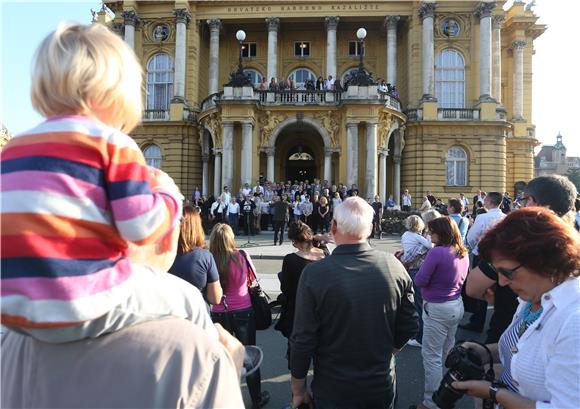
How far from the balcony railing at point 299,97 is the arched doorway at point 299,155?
250 centimetres

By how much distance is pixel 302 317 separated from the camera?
2748 mm

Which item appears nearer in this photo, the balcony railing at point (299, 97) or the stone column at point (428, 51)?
the balcony railing at point (299, 97)

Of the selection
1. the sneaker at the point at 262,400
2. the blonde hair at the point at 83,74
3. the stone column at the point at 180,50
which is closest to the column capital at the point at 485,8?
the stone column at the point at 180,50

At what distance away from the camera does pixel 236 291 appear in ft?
14.1

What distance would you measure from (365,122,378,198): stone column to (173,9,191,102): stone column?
1594 cm

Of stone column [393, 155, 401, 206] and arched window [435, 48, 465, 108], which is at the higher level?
arched window [435, 48, 465, 108]

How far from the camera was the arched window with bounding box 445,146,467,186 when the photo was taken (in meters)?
30.9

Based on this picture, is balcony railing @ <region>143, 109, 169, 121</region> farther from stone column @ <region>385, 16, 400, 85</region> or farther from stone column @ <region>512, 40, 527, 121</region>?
stone column @ <region>512, 40, 527, 121</region>

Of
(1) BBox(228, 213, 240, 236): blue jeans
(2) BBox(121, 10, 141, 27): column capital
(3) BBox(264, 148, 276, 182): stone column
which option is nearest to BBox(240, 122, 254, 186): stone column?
(3) BBox(264, 148, 276, 182): stone column

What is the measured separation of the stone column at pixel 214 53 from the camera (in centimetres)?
3309

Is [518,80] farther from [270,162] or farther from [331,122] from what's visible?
[270,162]

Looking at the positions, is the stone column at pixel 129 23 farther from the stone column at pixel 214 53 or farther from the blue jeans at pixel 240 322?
the blue jeans at pixel 240 322

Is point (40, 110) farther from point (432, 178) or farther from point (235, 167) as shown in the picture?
point (432, 178)

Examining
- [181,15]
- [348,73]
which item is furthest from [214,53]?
[348,73]
